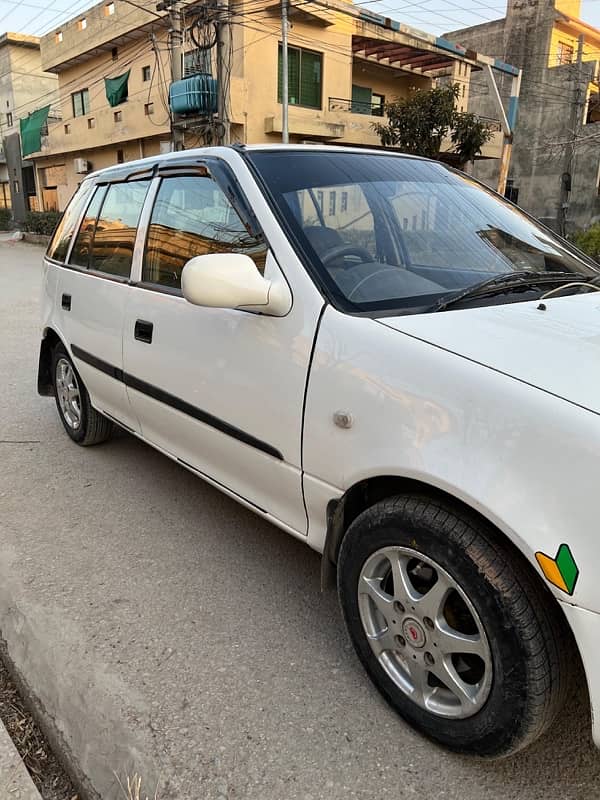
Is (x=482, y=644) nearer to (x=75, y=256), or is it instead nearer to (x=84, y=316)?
(x=84, y=316)

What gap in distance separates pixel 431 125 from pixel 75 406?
16731 mm

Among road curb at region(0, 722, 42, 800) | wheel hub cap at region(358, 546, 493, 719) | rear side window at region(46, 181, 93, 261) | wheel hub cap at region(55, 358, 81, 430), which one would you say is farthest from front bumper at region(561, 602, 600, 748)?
rear side window at region(46, 181, 93, 261)

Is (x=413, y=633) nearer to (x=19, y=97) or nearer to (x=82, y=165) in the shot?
(x=82, y=165)

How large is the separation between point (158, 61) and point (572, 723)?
869 inches

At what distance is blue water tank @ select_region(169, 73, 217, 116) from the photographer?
1642cm

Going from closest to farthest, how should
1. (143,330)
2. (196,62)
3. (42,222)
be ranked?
(143,330), (196,62), (42,222)

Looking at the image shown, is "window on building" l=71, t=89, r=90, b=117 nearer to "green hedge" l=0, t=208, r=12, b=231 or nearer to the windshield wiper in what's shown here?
"green hedge" l=0, t=208, r=12, b=231

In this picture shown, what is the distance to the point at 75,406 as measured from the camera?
14.1ft

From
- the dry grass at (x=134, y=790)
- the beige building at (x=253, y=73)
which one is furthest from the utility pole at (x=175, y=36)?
the dry grass at (x=134, y=790)

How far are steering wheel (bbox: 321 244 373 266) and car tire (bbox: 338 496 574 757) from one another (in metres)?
0.92

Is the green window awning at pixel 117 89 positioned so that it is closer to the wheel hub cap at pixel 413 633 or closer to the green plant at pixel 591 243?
the green plant at pixel 591 243

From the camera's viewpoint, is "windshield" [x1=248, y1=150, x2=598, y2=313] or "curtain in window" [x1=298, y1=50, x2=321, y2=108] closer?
"windshield" [x1=248, y1=150, x2=598, y2=313]

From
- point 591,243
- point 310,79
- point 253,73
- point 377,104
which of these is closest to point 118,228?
point 591,243

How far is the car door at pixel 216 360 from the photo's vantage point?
226 centimetres
